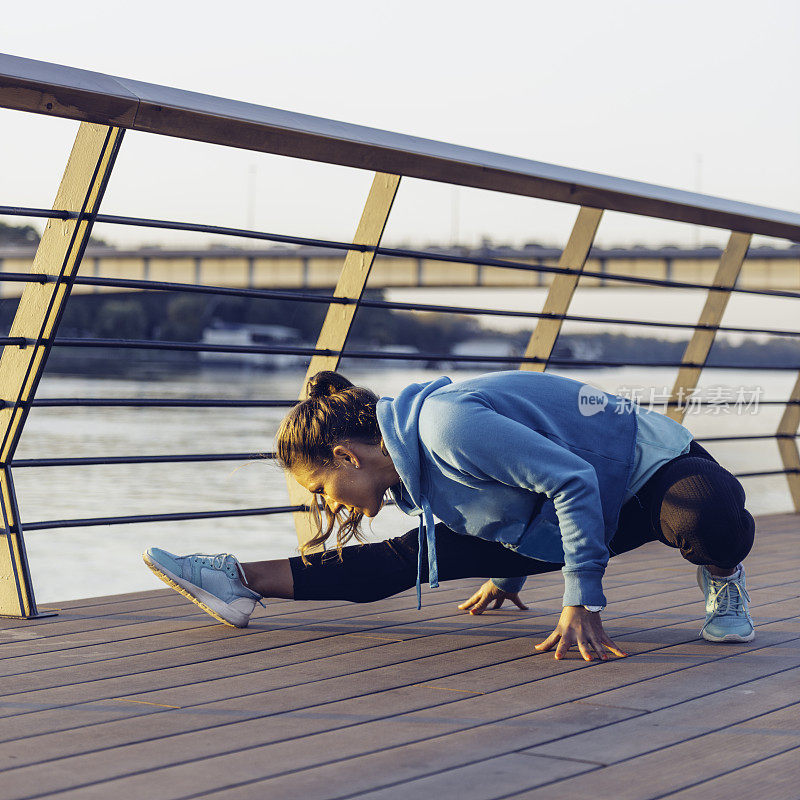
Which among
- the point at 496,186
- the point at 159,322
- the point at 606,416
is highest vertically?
the point at 159,322

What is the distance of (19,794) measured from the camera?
4.14 ft

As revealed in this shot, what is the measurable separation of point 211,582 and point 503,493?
631 mm

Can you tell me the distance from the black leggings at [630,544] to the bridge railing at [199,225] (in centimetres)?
31

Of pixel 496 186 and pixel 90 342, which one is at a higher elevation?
pixel 496 186

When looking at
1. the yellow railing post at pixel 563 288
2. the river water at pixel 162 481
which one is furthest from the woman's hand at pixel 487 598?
the yellow railing post at pixel 563 288

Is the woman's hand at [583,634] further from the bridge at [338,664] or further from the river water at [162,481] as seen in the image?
the river water at [162,481]

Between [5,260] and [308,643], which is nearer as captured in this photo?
[308,643]

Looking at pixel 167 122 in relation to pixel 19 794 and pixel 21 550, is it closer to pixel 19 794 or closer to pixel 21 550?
pixel 21 550

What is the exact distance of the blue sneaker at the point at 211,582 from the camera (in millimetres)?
2234

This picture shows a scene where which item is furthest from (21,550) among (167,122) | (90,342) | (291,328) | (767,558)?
(291,328)

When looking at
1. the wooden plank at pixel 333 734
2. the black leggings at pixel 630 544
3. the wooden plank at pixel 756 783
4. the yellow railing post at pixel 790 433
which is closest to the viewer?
the wooden plank at pixel 756 783

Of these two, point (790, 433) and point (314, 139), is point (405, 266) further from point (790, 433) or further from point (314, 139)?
point (314, 139)

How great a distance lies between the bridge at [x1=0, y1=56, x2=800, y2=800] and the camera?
1360 millimetres

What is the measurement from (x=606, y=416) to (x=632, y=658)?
0.45 m
